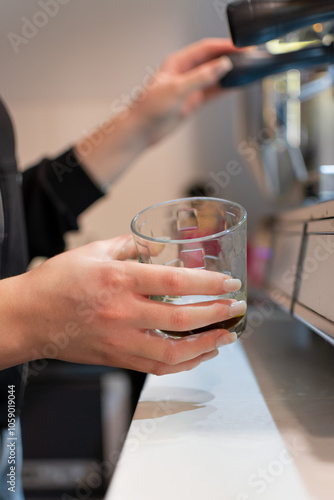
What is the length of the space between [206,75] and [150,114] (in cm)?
12

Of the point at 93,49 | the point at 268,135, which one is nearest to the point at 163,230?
the point at 268,135

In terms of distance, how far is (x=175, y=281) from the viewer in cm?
33

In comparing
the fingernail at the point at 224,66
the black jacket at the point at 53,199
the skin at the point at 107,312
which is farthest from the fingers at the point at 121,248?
the fingernail at the point at 224,66

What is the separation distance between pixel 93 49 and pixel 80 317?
1.65 metres

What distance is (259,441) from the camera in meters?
0.32

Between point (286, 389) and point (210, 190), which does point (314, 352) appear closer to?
point (286, 389)

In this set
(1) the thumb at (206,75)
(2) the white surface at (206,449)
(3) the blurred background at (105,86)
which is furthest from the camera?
(3) the blurred background at (105,86)

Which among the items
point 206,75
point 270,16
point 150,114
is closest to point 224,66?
point 206,75

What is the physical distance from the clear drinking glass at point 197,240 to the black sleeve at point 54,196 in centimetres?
38

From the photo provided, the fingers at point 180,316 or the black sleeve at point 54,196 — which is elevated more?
the fingers at point 180,316

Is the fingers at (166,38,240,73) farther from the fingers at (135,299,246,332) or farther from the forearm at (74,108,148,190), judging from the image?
the fingers at (135,299,246,332)

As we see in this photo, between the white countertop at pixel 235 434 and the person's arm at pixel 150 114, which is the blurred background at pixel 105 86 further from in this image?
the white countertop at pixel 235 434

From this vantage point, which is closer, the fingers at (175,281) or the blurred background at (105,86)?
the fingers at (175,281)

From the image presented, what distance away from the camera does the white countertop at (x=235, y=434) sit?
264 millimetres
